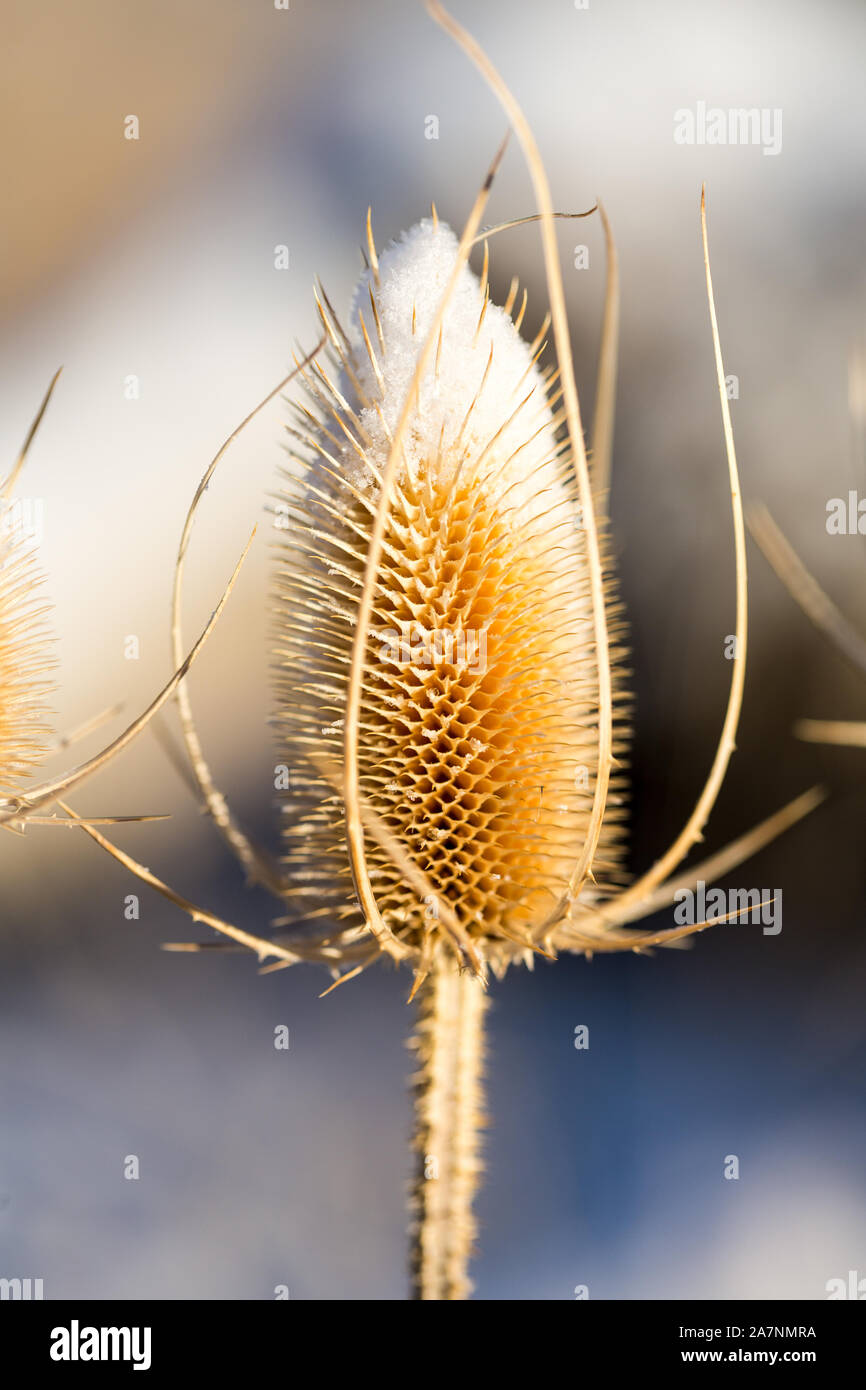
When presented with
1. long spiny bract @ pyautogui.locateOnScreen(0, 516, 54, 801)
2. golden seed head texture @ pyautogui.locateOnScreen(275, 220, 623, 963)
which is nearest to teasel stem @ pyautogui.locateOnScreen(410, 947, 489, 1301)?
golden seed head texture @ pyautogui.locateOnScreen(275, 220, 623, 963)

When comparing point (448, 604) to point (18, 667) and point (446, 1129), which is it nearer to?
point (18, 667)

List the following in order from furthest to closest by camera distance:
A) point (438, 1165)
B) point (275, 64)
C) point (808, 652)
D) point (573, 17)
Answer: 1. point (808, 652)
2. point (275, 64)
3. point (573, 17)
4. point (438, 1165)

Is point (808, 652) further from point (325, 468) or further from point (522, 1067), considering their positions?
point (325, 468)

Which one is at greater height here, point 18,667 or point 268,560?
point 268,560

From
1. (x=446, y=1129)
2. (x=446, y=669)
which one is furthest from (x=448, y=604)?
(x=446, y=1129)

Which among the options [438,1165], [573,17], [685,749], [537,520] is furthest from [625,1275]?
[573,17]

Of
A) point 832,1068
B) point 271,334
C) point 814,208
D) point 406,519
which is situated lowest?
point 832,1068
